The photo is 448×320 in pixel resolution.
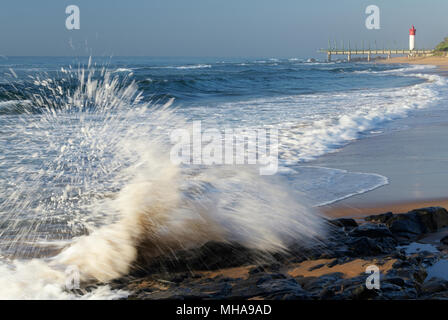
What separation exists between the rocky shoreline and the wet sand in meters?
0.77

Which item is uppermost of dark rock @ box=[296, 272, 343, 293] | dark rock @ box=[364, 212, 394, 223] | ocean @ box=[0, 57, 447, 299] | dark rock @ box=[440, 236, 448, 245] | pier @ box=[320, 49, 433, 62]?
pier @ box=[320, 49, 433, 62]

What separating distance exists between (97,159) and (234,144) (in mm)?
2123

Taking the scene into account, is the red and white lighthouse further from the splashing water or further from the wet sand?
the splashing water

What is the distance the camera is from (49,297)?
252 centimetres

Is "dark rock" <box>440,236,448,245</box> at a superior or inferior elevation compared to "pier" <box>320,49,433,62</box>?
inferior

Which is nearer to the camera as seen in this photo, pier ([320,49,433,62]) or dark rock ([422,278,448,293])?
dark rock ([422,278,448,293])

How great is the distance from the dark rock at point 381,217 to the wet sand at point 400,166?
15 centimetres

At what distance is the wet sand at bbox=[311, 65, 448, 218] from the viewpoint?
4.26 metres

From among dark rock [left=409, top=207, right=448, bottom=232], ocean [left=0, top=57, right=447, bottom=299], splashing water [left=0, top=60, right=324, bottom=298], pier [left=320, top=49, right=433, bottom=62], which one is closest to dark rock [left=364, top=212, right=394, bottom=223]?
dark rock [left=409, top=207, right=448, bottom=232]

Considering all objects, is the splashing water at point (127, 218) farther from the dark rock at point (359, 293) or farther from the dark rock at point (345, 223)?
the dark rock at point (359, 293)

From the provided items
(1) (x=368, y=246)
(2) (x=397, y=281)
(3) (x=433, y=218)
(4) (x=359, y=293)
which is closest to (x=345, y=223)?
(1) (x=368, y=246)

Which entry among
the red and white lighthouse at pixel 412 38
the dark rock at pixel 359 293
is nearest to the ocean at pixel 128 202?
the dark rock at pixel 359 293

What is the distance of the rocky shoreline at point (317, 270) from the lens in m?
2.45

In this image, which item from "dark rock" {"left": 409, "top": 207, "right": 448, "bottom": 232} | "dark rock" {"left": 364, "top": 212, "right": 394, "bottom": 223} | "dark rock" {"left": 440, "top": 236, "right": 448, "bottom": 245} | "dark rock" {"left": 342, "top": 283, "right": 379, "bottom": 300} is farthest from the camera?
"dark rock" {"left": 364, "top": 212, "right": 394, "bottom": 223}
